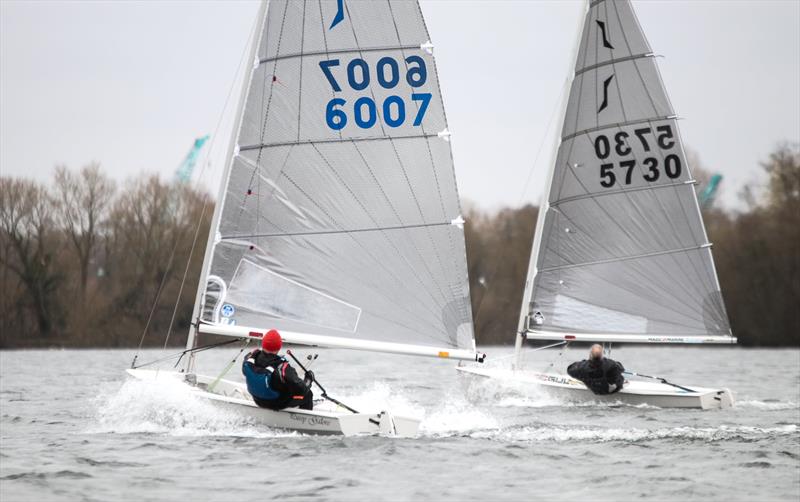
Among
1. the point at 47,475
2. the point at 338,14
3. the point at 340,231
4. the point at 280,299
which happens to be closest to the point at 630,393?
the point at 340,231

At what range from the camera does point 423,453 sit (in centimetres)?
1378

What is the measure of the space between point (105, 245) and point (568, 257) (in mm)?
31411

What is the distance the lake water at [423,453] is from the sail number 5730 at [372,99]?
4.01 metres

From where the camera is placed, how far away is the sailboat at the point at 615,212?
2295 centimetres

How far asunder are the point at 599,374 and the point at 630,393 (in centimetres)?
63

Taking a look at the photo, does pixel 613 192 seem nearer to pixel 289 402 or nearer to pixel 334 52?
pixel 334 52

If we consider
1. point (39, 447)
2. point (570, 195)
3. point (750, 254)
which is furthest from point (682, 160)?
point (750, 254)

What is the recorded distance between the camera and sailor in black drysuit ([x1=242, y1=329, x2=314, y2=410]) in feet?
47.0

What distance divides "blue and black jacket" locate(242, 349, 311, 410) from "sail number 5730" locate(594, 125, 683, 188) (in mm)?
10464

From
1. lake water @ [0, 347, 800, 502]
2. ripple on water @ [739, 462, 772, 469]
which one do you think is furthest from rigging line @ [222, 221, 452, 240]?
ripple on water @ [739, 462, 772, 469]

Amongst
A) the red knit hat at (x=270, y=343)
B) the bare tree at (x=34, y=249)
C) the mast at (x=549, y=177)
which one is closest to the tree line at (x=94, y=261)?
the bare tree at (x=34, y=249)

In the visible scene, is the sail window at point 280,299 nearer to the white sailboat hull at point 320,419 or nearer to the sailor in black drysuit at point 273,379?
the sailor in black drysuit at point 273,379

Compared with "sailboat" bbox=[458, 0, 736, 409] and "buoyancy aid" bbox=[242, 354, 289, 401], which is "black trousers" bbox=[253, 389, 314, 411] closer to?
"buoyancy aid" bbox=[242, 354, 289, 401]

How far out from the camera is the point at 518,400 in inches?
831
